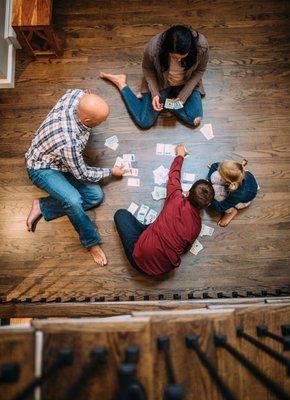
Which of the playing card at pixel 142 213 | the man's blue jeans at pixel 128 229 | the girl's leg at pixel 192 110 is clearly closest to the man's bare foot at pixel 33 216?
the man's blue jeans at pixel 128 229

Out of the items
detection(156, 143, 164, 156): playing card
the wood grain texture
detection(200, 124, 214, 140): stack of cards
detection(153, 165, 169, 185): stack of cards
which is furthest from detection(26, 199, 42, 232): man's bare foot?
the wood grain texture

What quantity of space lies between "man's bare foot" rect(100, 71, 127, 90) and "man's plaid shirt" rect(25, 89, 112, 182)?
764mm

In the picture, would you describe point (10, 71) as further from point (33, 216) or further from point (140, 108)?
point (33, 216)

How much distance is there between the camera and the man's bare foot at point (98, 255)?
12.2ft

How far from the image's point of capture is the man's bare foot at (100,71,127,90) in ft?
13.3

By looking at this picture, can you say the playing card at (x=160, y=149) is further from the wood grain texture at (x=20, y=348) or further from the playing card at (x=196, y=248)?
the wood grain texture at (x=20, y=348)

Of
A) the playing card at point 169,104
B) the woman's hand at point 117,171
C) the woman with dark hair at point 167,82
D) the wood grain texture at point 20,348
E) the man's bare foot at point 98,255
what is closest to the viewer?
the wood grain texture at point 20,348

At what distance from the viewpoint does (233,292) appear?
134 inches

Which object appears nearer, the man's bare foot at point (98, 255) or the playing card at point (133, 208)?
the man's bare foot at point (98, 255)

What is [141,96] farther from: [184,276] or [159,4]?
[184,276]

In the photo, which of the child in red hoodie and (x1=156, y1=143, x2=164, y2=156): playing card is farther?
(x1=156, y1=143, x2=164, y2=156): playing card

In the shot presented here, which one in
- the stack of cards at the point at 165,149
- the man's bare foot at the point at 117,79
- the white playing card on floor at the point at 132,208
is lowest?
the white playing card on floor at the point at 132,208

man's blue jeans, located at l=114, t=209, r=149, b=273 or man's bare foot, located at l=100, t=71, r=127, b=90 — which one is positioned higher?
man's bare foot, located at l=100, t=71, r=127, b=90

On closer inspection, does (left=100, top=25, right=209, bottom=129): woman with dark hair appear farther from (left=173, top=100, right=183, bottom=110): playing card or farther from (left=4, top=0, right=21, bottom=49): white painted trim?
(left=4, top=0, right=21, bottom=49): white painted trim
